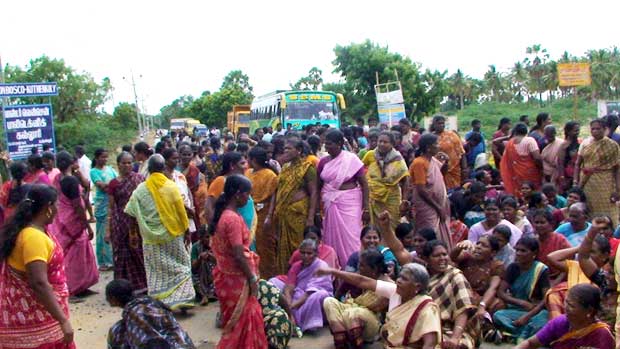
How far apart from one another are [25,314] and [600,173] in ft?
19.7

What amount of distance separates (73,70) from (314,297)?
2816cm

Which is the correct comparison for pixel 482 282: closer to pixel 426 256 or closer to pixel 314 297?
pixel 426 256

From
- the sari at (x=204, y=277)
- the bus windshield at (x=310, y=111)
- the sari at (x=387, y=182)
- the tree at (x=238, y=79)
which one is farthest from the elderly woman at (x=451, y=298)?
the tree at (x=238, y=79)

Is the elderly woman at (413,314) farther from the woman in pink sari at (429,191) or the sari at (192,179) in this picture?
the sari at (192,179)

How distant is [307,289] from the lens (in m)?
5.54

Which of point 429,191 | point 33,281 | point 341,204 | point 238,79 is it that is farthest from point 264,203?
point 238,79

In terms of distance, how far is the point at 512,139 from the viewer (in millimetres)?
8492

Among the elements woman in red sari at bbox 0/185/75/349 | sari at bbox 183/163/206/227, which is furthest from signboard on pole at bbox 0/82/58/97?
woman in red sari at bbox 0/185/75/349

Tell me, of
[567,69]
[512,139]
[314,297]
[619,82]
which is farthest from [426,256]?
[619,82]

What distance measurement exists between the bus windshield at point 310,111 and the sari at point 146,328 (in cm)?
1703

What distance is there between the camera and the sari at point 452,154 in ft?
28.7

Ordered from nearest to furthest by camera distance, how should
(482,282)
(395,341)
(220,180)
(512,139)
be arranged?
(395,341) < (482,282) < (220,180) < (512,139)

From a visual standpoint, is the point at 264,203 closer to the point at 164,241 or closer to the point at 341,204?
the point at 341,204

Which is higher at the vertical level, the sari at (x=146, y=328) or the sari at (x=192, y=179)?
the sari at (x=192, y=179)
